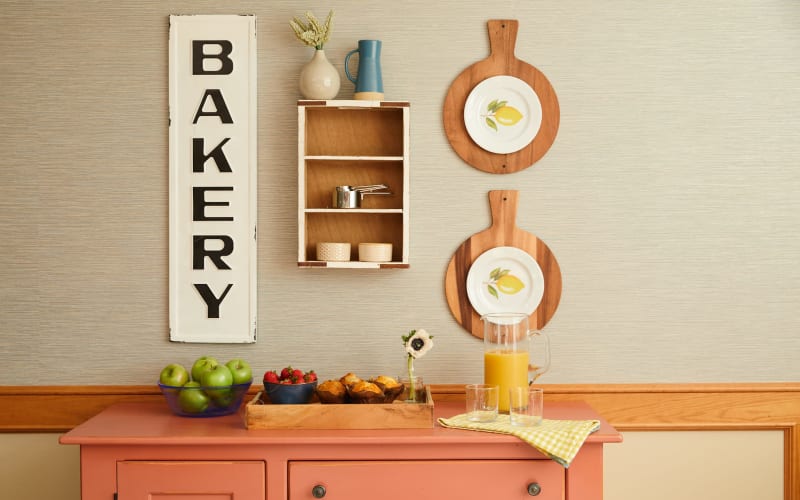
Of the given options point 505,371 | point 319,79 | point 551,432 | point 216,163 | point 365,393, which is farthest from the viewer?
point 216,163

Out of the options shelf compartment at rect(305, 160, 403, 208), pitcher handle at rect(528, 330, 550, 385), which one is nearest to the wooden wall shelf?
shelf compartment at rect(305, 160, 403, 208)

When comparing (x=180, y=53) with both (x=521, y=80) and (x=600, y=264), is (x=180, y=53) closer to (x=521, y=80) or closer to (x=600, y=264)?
(x=521, y=80)

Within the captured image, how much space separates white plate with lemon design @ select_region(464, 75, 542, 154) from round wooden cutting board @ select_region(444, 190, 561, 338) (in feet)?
0.60

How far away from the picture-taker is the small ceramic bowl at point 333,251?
93.6 inches

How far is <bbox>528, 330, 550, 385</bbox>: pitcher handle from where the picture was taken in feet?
7.86

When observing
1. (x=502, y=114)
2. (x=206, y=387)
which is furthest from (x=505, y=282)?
(x=206, y=387)

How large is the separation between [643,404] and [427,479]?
0.92 meters

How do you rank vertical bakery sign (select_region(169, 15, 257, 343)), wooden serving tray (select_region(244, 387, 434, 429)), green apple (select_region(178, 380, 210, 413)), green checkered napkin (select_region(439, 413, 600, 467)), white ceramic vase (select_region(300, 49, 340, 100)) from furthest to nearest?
vertical bakery sign (select_region(169, 15, 257, 343))
white ceramic vase (select_region(300, 49, 340, 100))
green apple (select_region(178, 380, 210, 413))
wooden serving tray (select_region(244, 387, 434, 429))
green checkered napkin (select_region(439, 413, 600, 467))

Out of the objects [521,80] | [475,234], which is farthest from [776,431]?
[521,80]

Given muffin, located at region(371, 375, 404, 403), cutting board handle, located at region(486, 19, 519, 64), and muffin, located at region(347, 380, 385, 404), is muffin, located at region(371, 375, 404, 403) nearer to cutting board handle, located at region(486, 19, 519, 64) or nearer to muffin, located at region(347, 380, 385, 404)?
muffin, located at region(347, 380, 385, 404)

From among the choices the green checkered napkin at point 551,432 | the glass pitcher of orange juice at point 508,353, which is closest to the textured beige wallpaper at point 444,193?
the glass pitcher of orange juice at point 508,353

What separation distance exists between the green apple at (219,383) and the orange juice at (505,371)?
82cm

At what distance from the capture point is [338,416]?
6.93 ft

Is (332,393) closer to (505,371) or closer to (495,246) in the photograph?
(505,371)
